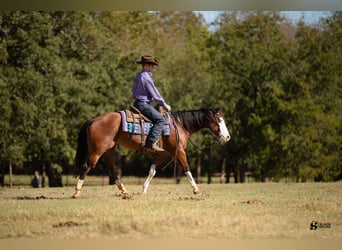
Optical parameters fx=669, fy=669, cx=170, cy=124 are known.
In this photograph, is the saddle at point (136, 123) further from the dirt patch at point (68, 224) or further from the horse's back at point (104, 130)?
the dirt patch at point (68, 224)

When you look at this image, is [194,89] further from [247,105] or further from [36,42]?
[36,42]

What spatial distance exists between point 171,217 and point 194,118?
290cm

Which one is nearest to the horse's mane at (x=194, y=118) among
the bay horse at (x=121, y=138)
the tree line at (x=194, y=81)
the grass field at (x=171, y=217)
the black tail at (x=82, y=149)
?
the bay horse at (x=121, y=138)

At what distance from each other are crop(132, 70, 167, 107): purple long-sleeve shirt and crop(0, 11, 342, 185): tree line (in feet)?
24.3

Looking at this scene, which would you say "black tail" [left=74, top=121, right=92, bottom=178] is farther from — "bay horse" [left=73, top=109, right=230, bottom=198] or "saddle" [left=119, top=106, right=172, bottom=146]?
"saddle" [left=119, top=106, right=172, bottom=146]

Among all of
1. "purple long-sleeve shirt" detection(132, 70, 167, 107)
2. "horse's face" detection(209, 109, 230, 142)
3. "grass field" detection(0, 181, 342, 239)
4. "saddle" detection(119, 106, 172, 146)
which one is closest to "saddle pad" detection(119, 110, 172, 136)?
"saddle" detection(119, 106, 172, 146)

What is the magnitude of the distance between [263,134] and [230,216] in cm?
1275

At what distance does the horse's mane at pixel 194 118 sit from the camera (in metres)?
10.2

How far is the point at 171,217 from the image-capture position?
766 centimetres

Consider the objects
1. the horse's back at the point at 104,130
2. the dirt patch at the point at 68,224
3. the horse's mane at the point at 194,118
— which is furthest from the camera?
the horse's mane at the point at 194,118

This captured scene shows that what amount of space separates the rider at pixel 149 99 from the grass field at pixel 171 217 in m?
0.85

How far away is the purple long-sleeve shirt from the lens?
964 cm
